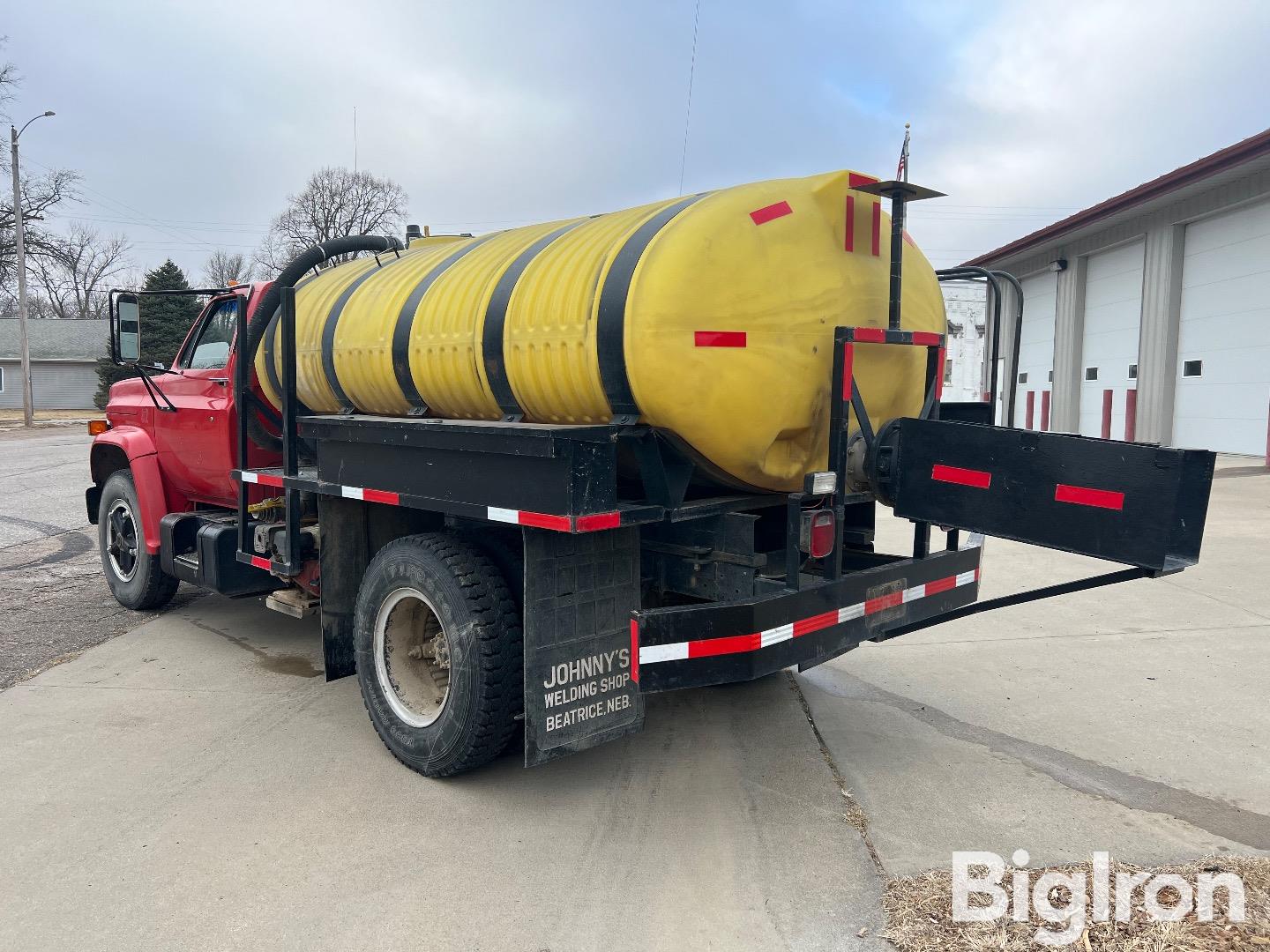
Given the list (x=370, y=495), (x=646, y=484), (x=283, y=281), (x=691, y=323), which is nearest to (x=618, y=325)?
(x=691, y=323)

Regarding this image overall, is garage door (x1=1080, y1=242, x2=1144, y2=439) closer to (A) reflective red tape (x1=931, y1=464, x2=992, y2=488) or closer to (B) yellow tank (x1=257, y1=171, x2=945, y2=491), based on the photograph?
(B) yellow tank (x1=257, y1=171, x2=945, y2=491)

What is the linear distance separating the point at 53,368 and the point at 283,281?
167 feet

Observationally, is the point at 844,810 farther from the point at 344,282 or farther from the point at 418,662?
the point at 344,282

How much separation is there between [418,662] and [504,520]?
4.05ft

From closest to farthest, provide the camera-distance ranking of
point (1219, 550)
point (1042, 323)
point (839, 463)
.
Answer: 1. point (839, 463)
2. point (1219, 550)
3. point (1042, 323)

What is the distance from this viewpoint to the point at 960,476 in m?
3.33

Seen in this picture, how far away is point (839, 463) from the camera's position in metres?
3.48

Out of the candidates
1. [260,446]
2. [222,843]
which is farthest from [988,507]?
[260,446]

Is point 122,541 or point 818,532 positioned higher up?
point 818,532

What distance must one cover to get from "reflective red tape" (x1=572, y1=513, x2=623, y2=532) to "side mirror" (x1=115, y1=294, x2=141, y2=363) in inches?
140

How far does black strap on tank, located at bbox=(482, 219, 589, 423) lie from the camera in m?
3.76

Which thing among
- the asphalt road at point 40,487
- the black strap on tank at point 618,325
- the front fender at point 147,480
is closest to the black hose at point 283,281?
the front fender at point 147,480

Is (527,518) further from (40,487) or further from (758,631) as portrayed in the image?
(40,487)
